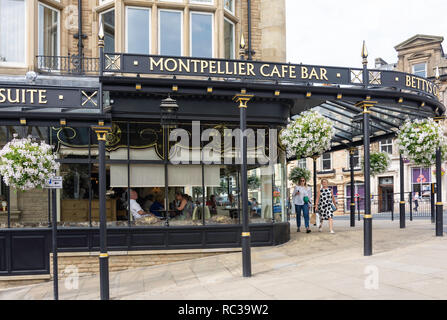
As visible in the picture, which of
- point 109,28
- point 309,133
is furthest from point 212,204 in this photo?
point 109,28

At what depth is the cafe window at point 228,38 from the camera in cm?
1297

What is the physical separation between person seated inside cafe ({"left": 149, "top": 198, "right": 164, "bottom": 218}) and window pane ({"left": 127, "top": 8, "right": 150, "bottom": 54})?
4.24 meters

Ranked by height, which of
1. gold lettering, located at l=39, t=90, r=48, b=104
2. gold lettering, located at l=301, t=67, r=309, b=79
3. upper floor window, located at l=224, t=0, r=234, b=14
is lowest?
gold lettering, located at l=39, t=90, r=48, b=104

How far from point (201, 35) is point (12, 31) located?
5211mm

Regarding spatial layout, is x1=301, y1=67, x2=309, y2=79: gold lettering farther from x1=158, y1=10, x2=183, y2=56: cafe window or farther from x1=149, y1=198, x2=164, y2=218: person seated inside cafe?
x1=149, y1=198, x2=164, y2=218: person seated inside cafe

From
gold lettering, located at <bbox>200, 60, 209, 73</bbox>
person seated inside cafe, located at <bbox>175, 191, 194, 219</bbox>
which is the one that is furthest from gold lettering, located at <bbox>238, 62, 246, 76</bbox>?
person seated inside cafe, located at <bbox>175, 191, 194, 219</bbox>

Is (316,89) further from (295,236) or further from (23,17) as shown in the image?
(23,17)

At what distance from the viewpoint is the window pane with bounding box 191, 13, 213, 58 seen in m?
12.4

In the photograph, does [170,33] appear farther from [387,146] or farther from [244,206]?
[387,146]

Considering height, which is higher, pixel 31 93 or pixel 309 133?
pixel 31 93

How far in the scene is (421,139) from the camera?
10641mm

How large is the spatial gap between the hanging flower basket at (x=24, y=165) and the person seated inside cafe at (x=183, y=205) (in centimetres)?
395

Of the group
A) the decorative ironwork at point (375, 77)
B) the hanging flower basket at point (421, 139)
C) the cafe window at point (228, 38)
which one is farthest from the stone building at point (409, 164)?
the decorative ironwork at point (375, 77)

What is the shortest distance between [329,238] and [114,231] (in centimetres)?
585
